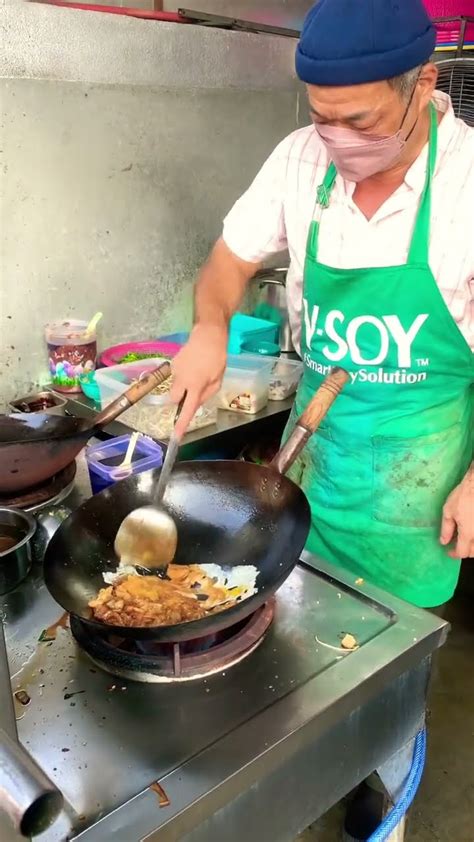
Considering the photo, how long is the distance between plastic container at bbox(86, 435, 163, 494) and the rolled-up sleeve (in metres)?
0.48

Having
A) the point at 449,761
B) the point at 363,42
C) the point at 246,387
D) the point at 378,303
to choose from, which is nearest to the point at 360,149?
the point at 363,42

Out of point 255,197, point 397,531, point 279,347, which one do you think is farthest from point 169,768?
point 279,347

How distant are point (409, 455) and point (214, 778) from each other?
81 centimetres

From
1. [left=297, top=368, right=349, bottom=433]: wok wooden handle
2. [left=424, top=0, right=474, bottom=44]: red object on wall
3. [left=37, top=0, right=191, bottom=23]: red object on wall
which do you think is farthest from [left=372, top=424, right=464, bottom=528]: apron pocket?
[left=424, top=0, right=474, bottom=44]: red object on wall

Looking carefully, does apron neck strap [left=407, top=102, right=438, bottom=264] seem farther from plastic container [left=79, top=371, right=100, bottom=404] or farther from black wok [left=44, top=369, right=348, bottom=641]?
plastic container [left=79, top=371, right=100, bottom=404]

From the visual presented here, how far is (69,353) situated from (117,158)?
0.61m

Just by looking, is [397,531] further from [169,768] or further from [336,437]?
[169,768]

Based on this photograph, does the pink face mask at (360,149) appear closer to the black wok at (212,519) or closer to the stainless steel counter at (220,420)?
the black wok at (212,519)

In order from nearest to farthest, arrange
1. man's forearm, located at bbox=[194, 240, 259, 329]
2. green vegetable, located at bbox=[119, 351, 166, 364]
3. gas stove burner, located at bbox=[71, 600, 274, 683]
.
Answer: gas stove burner, located at bbox=[71, 600, 274, 683], man's forearm, located at bbox=[194, 240, 259, 329], green vegetable, located at bbox=[119, 351, 166, 364]

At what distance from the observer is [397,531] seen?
4.88 ft

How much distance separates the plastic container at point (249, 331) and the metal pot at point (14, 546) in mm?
1143

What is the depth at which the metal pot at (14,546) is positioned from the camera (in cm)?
116

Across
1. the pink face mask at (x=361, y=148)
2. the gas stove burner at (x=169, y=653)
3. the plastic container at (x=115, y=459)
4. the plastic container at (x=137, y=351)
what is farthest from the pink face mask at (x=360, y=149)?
the plastic container at (x=137, y=351)

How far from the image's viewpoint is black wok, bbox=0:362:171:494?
4.36 ft
